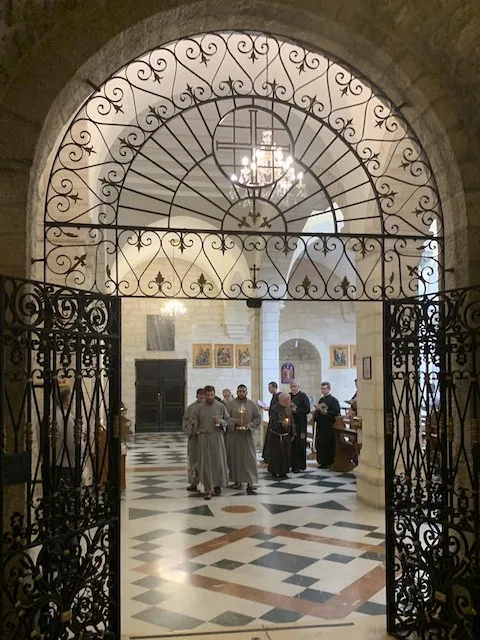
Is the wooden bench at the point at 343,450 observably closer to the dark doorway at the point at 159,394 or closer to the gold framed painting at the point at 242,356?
the gold framed painting at the point at 242,356

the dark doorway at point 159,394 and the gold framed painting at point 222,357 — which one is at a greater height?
the gold framed painting at point 222,357

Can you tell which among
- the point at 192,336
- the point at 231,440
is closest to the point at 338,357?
the point at 192,336

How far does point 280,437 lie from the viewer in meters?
9.13

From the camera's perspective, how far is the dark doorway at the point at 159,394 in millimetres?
17109

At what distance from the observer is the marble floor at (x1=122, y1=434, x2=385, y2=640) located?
3871mm

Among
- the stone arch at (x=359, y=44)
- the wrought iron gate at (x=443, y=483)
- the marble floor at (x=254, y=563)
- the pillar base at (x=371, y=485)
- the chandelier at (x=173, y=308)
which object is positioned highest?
the stone arch at (x=359, y=44)

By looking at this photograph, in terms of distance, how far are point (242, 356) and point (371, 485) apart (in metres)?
10.5

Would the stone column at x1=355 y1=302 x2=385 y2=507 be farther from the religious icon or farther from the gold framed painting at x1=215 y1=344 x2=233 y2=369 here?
the religious icon

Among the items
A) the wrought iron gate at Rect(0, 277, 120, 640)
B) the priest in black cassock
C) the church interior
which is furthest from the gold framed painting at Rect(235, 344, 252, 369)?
the wrought iron gate at Rect(0, 277, 120, 640)

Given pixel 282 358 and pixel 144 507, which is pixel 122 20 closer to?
pixel 144 507

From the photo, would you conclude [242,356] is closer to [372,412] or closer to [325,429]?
[325,429]

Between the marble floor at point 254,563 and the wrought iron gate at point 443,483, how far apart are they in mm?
372

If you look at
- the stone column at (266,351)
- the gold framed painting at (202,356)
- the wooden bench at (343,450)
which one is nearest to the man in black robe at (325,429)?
the wooden bench at (343,450)

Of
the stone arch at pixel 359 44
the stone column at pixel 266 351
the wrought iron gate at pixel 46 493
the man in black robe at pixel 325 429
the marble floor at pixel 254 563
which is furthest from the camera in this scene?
the stone column at pixel 266 351
